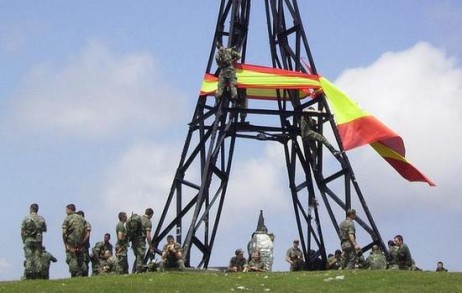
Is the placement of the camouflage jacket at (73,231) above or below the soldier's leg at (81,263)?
above

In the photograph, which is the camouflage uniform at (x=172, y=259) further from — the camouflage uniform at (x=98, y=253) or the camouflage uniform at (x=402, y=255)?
the camouflage uniform at (x=402, y=255)

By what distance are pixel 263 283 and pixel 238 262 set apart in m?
5.96

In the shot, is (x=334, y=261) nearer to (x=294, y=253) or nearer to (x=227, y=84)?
(x=294, y=253)

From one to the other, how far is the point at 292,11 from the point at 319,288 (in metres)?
11.5

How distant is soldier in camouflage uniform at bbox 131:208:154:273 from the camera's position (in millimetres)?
24078

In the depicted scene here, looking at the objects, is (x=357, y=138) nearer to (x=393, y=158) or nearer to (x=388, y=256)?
(x=393, y=158)

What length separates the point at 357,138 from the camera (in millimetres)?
27656

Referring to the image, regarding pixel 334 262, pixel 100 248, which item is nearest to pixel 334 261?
pixel 334 262

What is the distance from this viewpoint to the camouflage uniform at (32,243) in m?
22.4

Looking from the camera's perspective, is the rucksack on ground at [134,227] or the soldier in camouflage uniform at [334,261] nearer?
the rucksack on ground at [134,227]

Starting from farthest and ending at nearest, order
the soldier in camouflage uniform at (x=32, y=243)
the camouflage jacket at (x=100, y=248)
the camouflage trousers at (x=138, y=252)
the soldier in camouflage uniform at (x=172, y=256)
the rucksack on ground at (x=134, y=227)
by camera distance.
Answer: the camouflage jacket at (x=100, y=248) < the camouflage trousers at (x=138, y=252) < the rucksack on ground at (x=134, y=227) < the soldier in camouflage uniform at (x=172, y=256) < the soldier in camouflage uniform at (x=32, y=243)

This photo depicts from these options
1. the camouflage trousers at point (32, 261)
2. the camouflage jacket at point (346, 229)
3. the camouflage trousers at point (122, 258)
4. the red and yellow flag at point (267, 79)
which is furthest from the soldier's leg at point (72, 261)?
the red and yellow flag at point (267, 79)

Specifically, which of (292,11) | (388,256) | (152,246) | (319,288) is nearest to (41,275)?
(152,246)

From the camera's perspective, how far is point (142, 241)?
24328 mm
